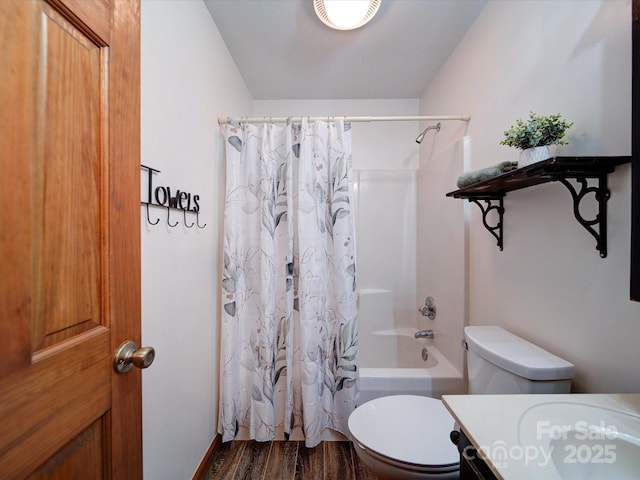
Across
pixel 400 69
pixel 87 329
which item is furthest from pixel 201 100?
pixel 400 69

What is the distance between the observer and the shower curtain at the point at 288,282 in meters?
1.61

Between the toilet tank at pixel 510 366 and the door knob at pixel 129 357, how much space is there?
112cm

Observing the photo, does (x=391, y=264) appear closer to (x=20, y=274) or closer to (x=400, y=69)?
(x=400, y=69)

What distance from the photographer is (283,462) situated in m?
1.54

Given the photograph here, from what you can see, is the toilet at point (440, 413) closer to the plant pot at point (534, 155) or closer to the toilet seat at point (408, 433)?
the toilet seat at point (408, 433)

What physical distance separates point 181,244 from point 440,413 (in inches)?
55.4

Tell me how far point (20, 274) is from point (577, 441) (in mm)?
1130

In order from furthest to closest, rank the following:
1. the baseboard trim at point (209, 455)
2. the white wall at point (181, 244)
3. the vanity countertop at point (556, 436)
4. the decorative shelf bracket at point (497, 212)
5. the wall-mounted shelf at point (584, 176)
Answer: the baseboard trim at point (209, 455) < the decorative shelf bracket at point (497, 212) < the white wall at point (181, 244) < the wall-mounted shelf at point (584, 176) < the vanity countertop at point (556, 436)

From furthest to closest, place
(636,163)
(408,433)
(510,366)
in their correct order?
(408,433)
(510,366)
(636,163)

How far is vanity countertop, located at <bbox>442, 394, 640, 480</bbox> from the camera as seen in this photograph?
1.73 feet

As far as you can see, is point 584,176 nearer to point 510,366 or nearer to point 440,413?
point 510,366

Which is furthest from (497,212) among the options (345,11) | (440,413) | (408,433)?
(345,11)

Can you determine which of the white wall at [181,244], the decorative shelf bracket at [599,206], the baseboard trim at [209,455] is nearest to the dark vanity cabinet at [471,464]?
the decorative shelf bracket at [599,206]

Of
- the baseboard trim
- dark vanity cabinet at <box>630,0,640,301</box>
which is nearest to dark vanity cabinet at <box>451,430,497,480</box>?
dark vanity cabinet at <box>630,0,640,301</box>
